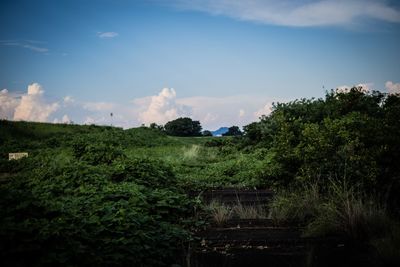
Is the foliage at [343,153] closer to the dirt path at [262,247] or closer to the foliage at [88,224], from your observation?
the dirt path at [262,247]

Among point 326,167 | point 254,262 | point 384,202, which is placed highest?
point 326,167

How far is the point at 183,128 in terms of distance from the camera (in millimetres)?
54375

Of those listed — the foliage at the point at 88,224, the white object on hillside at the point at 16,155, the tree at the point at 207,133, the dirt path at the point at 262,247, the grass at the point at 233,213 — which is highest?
the tree at the point at 207,133

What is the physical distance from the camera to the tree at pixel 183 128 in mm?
54250

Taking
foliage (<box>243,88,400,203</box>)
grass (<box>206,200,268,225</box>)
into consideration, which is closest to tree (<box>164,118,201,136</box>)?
foliage (<box>243,88,400,203</box>)

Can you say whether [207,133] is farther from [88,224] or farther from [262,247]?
[88,224]

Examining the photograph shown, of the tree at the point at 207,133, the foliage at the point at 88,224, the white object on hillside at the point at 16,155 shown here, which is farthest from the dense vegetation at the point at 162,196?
the tree at the point at 207,133

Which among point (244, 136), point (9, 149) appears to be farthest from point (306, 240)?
point (9, 149)

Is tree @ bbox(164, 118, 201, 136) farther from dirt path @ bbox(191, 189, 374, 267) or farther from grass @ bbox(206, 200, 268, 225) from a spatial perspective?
dirt path @ bbox(191, 189, 374, 267)

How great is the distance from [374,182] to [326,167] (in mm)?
1148

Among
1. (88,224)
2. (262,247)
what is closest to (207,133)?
(262,247)

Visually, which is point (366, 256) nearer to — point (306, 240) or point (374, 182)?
point (306, 240)

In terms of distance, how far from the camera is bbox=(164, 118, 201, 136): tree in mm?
54250

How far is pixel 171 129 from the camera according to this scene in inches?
2151
